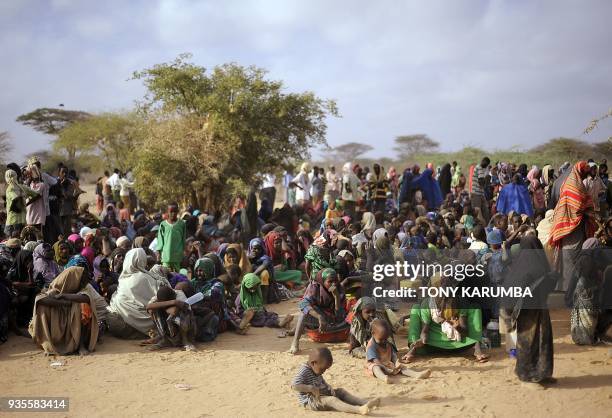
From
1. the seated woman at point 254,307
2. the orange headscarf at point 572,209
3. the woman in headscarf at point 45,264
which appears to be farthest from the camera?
the seated woman at point 254,307

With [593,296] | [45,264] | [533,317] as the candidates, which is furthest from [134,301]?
Answer: [593,296]

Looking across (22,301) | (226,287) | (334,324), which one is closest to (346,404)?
(334,324)

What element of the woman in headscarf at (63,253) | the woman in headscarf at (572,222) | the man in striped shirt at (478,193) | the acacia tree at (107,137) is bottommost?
the woman in headscarf at (63,253)

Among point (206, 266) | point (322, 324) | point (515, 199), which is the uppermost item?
point (515, 199)

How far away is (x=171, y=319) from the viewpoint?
7.04 m

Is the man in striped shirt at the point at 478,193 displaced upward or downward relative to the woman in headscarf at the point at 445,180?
downward

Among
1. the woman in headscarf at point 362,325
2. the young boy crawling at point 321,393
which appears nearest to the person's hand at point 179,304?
the woman in headscarf at point 362,325

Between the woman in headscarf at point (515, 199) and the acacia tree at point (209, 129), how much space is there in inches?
205

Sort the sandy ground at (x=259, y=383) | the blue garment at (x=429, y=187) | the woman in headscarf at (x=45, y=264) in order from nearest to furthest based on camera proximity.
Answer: the sandy ground at (x=259, y=383) < the woman in headscarf at (x=45, y=264) < the blue garment at (x=429, y=187)

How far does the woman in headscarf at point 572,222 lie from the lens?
7.44m

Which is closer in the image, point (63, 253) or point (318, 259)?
point (318, 259)

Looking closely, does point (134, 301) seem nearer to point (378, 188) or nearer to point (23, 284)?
point (23, 284)

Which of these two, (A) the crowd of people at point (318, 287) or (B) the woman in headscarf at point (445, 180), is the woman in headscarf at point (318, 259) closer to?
(A) the crowd of people at point (318, 287)

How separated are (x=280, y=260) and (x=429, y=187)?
689 centimetres
